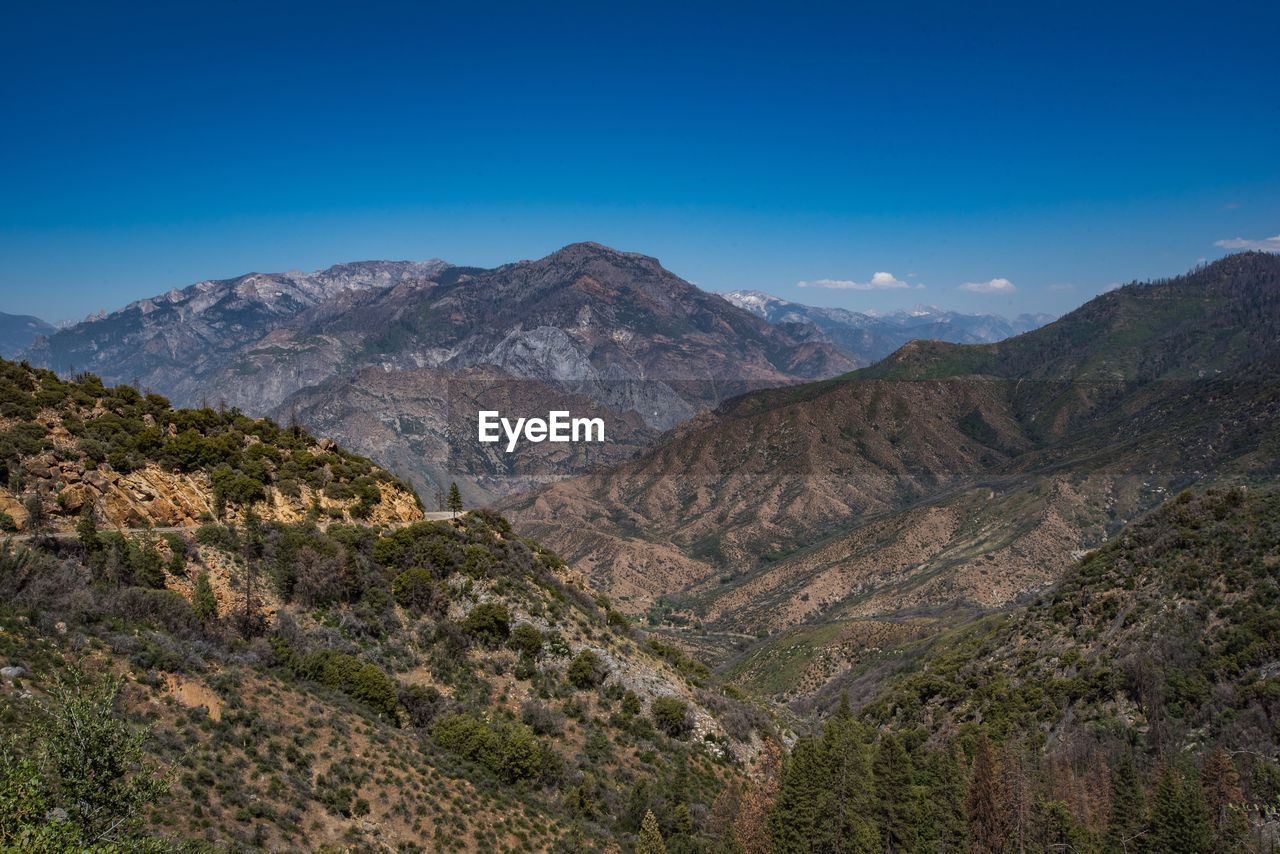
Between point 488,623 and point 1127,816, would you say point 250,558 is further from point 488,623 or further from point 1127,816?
point 1127,816

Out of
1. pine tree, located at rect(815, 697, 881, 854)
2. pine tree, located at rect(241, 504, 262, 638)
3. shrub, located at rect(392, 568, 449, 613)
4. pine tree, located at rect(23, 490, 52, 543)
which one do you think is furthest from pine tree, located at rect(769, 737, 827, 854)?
pine tree, located at rect(23, 490, 52, 543)

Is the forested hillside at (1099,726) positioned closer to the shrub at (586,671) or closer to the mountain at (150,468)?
the shrub at (586,671)

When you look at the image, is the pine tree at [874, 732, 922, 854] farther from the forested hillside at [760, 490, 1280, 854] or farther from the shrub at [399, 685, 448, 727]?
the shrub at [399, 685, 448, 727]


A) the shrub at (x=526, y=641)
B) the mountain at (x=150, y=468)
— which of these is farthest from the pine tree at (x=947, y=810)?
the mountain at (x=150, y=468)

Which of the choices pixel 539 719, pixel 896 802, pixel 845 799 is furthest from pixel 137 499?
pixel 896 802

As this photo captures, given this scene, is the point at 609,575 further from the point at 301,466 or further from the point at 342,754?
the point at 342,754

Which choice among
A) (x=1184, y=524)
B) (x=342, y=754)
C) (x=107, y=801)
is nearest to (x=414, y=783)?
(x=342, y=754)
